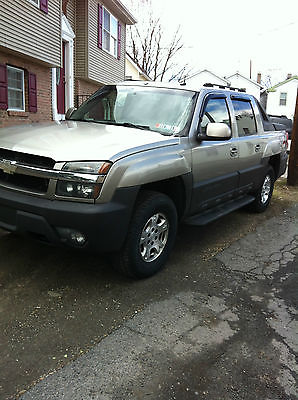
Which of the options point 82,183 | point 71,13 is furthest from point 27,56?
point 82,183

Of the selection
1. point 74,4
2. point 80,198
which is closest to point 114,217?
point 80,198

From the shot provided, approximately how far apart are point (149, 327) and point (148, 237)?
91 cm

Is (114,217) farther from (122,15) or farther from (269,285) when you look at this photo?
(122,15)

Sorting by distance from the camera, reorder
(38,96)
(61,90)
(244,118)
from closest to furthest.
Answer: (244,118) → (38,96) → (61,90)

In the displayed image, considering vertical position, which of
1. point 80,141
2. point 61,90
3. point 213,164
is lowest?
point 213,164

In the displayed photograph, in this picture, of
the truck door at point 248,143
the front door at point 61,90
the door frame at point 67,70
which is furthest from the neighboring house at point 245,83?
the truck door at point 248,143

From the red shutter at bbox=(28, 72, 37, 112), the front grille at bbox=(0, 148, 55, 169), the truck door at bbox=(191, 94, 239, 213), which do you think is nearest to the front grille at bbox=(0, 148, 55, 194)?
the front grille at bbox=(0, 148, 55, 169)

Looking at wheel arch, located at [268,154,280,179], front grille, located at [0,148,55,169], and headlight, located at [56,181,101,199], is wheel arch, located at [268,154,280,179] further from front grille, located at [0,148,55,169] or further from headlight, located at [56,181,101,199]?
front grille, located at [0,148,55,169]

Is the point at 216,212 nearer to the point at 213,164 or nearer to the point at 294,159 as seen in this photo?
the point at 213,164

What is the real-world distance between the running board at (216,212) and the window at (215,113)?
0.97 m

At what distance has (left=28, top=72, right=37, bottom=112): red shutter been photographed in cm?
1073

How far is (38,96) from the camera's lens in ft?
37.3

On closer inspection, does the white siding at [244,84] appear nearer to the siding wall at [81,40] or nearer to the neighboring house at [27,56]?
the siding wall at [81,40]

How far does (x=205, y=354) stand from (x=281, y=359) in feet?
1.70
